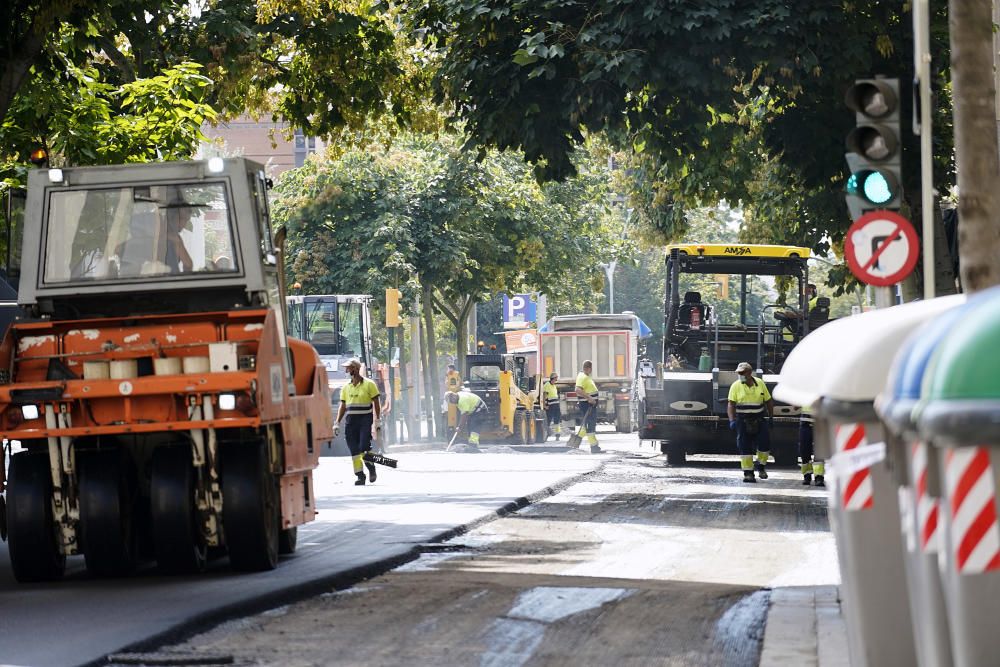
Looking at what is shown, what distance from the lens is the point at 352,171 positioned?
4691 cm

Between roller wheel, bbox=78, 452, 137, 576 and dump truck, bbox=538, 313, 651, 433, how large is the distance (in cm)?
3630

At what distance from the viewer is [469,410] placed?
129 feet

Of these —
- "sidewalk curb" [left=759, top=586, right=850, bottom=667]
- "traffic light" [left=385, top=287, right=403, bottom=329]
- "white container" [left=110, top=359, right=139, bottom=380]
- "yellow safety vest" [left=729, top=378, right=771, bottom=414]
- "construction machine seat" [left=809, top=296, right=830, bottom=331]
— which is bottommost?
"sidewalk curb" [left=759, top=586, right=850, bottom=667]

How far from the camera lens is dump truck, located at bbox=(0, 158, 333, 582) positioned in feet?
39.4

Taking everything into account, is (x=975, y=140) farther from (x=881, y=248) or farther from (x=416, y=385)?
(x=416, y=385)

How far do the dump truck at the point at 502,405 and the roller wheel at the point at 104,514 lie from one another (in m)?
28.4

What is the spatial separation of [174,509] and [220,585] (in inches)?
27.4

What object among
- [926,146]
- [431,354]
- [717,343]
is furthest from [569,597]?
[431,354]

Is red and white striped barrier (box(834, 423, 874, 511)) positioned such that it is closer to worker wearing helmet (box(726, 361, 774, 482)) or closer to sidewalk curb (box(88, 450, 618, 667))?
sidewalk curb (box(88, 450, 618, 667))

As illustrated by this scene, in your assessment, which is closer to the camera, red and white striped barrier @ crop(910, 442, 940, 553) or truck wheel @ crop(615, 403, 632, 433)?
red and white striped barrier @ crop(910, 442, 940, 553)

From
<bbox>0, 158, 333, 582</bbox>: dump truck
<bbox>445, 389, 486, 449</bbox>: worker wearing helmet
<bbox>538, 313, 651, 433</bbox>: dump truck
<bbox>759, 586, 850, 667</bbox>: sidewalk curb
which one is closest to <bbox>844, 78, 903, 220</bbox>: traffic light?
<bbox>759, 586, 850, 667</bbox>: sidewalk curb

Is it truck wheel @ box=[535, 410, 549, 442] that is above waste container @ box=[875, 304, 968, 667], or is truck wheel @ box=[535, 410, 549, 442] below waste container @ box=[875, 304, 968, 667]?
below

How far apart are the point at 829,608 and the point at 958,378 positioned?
19.5 feet

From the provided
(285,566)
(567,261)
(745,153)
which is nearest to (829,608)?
(285,566)
